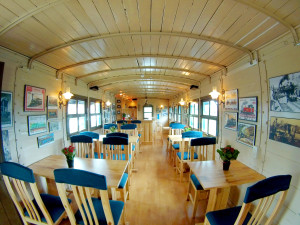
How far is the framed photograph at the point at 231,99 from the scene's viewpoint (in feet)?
6.35

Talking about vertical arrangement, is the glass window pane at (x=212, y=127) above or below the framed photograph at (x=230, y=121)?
below

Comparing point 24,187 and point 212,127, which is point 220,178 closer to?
point 212,127

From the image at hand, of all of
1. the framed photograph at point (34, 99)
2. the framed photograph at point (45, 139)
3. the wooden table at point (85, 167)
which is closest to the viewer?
the wooden table at point (85, 167)

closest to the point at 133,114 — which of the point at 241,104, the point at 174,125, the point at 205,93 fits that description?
the point at 174,125

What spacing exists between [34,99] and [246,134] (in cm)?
336

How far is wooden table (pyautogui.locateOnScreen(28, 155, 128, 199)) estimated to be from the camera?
1404 millimetres

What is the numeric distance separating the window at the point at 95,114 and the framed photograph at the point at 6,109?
2241 millimetres

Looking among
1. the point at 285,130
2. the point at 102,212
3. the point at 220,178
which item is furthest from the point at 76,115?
the point at 285,130

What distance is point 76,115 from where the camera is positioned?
3018mm

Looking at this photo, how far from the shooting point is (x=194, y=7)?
1.01 meters

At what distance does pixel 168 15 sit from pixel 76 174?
1604 millimetres

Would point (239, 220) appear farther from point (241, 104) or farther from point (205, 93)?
point (205, 93)

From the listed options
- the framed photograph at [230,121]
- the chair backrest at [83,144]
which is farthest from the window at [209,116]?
the chair backrest at [83,144]

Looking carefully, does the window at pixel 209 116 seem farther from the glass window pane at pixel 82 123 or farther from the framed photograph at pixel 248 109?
the glass window pane at pixel 82 123
